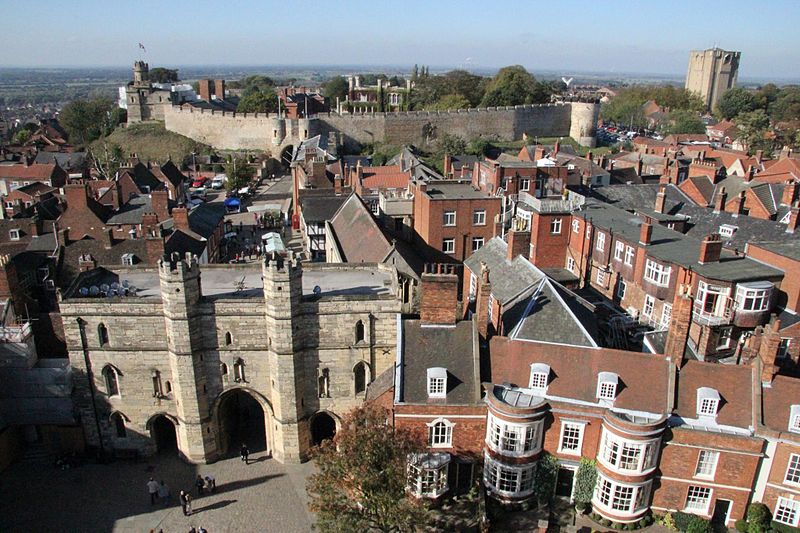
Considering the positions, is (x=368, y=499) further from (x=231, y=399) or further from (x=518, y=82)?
(x=518, y=82)

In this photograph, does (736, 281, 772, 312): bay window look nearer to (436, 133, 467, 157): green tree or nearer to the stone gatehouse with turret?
the stone gatehouse with turret

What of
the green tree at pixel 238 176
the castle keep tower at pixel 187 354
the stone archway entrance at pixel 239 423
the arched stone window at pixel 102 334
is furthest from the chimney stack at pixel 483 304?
the green tree at pixel 238 176

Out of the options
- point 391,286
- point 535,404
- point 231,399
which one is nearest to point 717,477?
point 535,404

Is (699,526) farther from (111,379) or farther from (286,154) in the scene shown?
(286,154)

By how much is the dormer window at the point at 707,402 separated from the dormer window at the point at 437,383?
367 inches

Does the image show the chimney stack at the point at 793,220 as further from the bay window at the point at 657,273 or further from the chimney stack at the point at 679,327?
the chimney stack at the point at 679,327

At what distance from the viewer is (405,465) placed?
20078 millimetres

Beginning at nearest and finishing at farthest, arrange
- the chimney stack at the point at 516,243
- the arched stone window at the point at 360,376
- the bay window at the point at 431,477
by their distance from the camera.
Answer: the bay window at the point at 431,477, the arched stone window at the point at 360,376, the chimney stack at the point at 516,243

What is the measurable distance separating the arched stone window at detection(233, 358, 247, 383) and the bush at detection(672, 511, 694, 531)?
18126 mm

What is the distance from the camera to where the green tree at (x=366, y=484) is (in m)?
19.0

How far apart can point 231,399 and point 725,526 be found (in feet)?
70.7

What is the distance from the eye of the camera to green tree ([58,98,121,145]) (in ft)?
382

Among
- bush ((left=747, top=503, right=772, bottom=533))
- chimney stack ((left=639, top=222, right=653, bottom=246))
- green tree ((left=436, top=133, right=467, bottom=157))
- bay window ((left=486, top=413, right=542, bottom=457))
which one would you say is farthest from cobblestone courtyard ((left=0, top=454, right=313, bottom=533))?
green tree ((left=436, top=133, right=467, bottom=157))

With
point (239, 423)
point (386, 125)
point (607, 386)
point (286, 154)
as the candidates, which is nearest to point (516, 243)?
Answer: point (607, 386)
